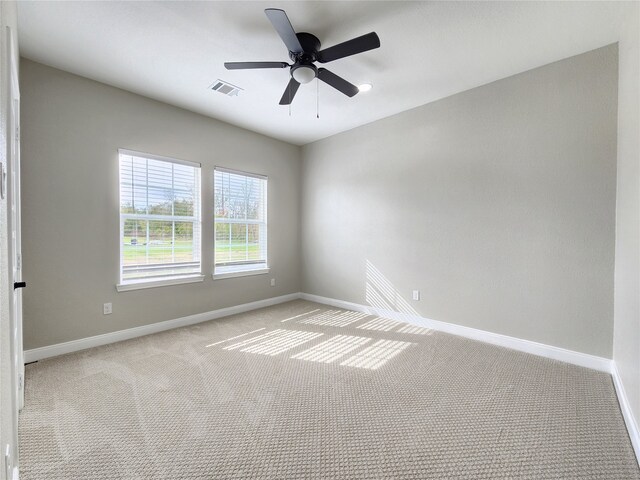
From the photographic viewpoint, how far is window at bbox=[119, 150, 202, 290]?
3.25m

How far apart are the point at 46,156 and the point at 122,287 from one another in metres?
1.44

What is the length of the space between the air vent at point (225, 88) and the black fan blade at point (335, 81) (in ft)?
3.93

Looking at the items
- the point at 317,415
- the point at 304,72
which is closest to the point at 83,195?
the point at 304,72

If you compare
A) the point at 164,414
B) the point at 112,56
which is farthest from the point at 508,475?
the point at 112,56

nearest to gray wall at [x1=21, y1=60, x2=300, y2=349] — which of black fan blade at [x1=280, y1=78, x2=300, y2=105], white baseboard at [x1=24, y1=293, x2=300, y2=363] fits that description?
white baseboard at [x1=24, y1=293, x2=300, y2=363]

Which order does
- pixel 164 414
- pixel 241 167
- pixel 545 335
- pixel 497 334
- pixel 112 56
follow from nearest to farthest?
1. pixel 164 414
2. pixel 112 56
3. pixel 545 335
4. pixel 497 334
5. pixel 241 167

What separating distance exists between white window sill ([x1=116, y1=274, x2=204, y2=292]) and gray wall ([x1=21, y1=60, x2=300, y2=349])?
0.06 metres

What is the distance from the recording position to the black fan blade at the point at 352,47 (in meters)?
1.91

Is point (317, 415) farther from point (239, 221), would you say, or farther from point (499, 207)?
point (239, 221)

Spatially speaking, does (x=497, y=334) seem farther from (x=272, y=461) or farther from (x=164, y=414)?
(x=164, y=414)

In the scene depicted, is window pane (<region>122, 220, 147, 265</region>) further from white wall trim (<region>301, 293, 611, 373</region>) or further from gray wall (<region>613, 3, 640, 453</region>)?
gray wall (<region>613, 3, 640, 453</region>)

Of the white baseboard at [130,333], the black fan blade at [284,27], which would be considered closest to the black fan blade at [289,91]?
the black fan blade at [284,27]

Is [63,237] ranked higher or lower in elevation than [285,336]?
higher

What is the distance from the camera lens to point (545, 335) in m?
2.79
